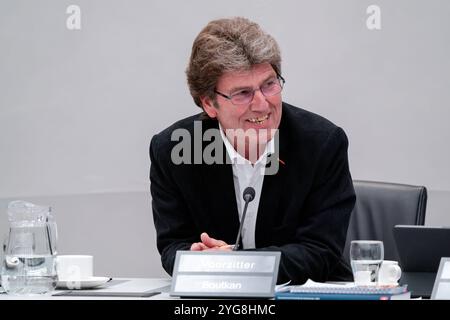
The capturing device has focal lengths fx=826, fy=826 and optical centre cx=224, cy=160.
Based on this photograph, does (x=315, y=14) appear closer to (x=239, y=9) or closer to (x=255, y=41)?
(x=239, y=9)

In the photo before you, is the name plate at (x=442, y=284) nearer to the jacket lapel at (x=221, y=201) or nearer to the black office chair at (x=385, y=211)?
the jacket lapel at (x=221, y=201)

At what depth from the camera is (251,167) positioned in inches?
95.7

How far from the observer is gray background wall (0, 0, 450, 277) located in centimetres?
331

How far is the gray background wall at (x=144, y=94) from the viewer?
10.8ft

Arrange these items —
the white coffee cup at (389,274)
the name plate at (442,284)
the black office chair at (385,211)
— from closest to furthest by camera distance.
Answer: the name plate at (442,284)
the white coffee cup at (389,274)
the black office chair at (385,211)

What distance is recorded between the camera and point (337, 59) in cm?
333

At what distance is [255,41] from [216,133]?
34 cm

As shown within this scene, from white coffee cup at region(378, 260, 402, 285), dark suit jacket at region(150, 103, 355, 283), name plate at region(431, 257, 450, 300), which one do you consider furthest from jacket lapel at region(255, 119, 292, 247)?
name plate at region(431, 257, 450, 300)

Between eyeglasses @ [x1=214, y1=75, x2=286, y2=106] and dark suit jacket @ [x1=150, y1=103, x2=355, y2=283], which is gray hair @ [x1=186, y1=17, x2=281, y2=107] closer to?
eyeglasses @ [x1=214, y1=75, x2=286, y2=106]

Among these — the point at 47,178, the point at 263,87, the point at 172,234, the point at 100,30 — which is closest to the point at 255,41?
the point at 263,87

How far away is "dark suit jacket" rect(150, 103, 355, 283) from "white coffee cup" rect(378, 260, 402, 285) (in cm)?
37

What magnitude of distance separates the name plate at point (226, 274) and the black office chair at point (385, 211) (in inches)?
40.6

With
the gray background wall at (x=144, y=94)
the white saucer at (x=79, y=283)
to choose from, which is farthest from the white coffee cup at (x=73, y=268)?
the gray background wall at (x=144, y=94)

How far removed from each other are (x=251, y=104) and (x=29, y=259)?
746 mm
